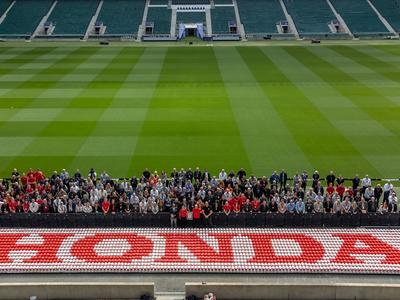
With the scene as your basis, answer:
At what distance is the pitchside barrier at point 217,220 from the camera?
1861 centimetres

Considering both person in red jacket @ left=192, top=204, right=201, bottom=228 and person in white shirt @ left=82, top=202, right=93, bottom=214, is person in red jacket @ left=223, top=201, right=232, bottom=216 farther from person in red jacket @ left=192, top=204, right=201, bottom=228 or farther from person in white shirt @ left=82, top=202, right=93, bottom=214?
person in white shirt @ left=82, top=202, right=93, bottom=214

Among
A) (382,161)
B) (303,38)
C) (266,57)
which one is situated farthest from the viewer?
(303,38)

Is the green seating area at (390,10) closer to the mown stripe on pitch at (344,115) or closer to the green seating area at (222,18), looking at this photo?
the green seating area at (222,18)

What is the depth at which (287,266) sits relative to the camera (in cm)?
1633

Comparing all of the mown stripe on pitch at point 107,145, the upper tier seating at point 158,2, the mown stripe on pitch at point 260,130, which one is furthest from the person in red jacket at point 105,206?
the upper tier seating at point 158,2

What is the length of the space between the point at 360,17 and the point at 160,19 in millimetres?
36703

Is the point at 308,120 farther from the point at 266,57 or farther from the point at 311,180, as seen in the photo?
the point at 266,57

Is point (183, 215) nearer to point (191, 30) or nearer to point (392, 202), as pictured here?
point (392, 202)

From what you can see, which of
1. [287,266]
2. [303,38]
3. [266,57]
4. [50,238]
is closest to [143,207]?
[50,238]

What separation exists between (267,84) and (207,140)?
14.7 m

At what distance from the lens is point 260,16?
270 feet

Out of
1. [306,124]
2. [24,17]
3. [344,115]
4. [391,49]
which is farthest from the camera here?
[24,17]

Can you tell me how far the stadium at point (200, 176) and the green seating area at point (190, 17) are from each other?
1196 inches

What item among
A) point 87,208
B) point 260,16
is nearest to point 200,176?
point 87,208
